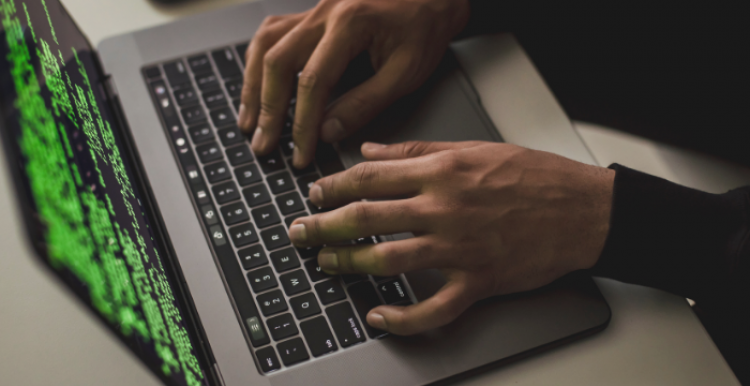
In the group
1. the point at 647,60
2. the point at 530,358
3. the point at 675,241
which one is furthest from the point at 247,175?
the point at 647,60

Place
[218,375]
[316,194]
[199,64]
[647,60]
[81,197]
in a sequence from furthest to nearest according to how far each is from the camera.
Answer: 1. [647,60]
2. [199,64]
3. [316,194]
4. [218,375]
5. [81,197]

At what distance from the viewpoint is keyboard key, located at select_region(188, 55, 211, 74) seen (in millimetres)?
704

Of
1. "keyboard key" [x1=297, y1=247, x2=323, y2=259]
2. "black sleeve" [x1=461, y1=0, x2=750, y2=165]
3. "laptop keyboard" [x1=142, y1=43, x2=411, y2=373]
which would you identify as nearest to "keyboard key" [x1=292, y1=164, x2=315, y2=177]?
"laptop keyboard" [x1=142, y1=43, x2=411, y2=373]

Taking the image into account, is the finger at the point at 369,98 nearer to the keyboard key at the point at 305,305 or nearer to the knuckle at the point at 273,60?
the knuckle at the point at 273,60

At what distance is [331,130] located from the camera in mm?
667

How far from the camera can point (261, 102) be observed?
67cm

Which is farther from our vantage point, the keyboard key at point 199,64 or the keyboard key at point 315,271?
the keyboard key at point 199,64

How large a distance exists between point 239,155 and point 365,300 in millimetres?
256

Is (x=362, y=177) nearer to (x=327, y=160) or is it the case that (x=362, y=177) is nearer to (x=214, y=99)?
(x=327, y=160)

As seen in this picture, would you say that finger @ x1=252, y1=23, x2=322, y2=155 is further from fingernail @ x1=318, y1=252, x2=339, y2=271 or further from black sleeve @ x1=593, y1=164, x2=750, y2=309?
black sleeve @ x1=593, y1=164, x2=750, y2=309

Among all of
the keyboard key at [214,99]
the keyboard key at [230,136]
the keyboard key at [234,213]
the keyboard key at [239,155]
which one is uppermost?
the keyboard key at [214,99]

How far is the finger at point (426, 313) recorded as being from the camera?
20.4 inches

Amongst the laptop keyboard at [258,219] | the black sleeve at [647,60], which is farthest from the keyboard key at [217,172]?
the black sleeve at [647,60]

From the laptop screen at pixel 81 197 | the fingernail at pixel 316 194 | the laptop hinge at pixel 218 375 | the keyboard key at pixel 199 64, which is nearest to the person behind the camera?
the laptop screen at pixel 81 197
